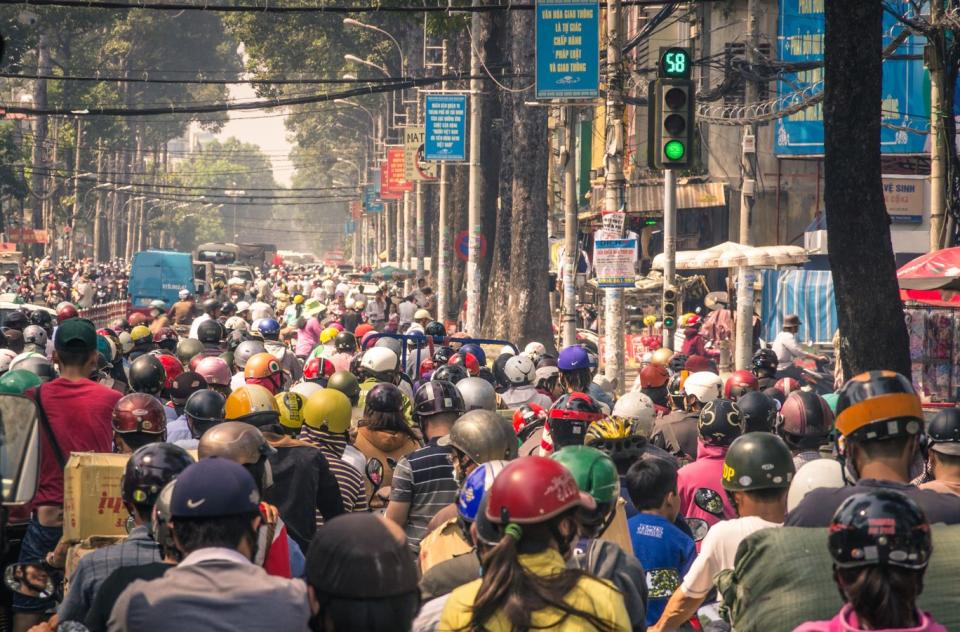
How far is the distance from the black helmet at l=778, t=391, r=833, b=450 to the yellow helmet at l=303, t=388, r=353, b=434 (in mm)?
2534

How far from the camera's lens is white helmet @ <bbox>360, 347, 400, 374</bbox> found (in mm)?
12781

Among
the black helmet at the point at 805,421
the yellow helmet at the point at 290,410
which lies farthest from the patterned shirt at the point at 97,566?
the black helmet at the point at 805,421

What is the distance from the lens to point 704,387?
11.0 metres

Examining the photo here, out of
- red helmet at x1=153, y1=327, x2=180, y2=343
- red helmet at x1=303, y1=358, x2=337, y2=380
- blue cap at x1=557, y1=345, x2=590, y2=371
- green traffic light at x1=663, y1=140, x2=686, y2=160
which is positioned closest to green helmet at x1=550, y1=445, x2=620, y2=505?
blue cap at x1=557, y1=345, x2=590, y2=371

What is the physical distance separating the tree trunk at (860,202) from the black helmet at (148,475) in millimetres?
6147

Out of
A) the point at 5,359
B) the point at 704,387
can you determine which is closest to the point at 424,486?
the point at 704,387

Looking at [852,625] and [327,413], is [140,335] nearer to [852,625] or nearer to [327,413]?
[327,413]

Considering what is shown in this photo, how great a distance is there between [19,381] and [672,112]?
620cm

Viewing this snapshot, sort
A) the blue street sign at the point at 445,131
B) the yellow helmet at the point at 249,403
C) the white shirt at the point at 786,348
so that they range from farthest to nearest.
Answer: the blue street sign at the point at 445,131 < the white shirt at the point at 786,348 < the yellow helmet at the point at 249,403

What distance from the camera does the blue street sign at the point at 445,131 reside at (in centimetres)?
2869

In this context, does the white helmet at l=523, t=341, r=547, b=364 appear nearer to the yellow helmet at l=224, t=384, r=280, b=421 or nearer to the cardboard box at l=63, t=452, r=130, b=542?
the yellow helmet at l=224, t=384, r=280, b=421

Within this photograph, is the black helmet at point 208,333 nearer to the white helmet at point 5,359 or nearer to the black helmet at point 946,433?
the white helmet at point 5,359

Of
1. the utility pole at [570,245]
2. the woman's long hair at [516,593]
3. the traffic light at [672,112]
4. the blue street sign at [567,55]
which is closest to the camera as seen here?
the woman's long hair at [516,593]

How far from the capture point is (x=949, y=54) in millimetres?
16453
